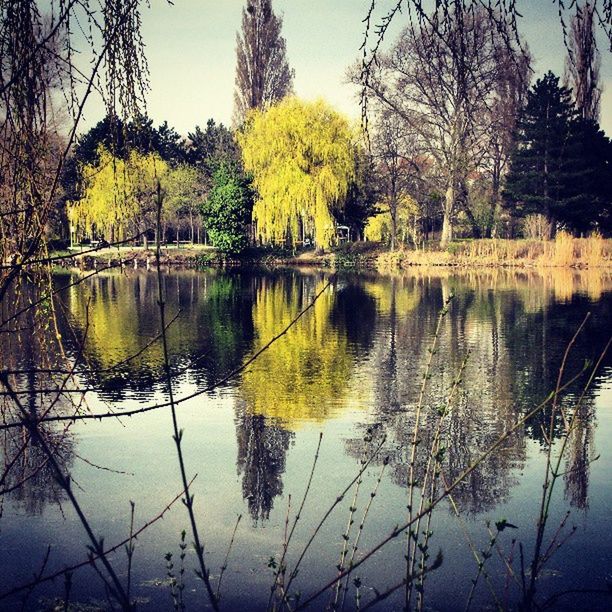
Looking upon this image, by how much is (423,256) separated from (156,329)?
83.6 ft

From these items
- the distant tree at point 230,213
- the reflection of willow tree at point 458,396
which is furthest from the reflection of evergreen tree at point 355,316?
the distant tree at point 230,213

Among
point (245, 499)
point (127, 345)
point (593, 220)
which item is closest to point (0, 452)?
point (245, 499)

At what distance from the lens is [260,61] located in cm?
5103

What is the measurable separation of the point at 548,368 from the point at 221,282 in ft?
63.6

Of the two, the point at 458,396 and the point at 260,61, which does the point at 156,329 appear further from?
the point at 260,61

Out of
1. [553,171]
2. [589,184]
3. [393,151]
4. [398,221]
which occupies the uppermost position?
[393,151]

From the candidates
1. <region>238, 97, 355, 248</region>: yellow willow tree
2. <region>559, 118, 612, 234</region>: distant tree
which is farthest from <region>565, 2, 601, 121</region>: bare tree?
<region>559, 118, 612, 234</region>: distant tree

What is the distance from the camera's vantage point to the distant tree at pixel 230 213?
136 ft

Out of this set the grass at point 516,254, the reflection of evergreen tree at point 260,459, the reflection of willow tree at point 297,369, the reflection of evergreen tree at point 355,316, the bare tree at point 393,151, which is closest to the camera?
the reflection of evergreen tree at point 260,459

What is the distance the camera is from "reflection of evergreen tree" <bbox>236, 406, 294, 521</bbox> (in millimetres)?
5965

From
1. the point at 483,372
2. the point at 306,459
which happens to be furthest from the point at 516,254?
the point at 306,459

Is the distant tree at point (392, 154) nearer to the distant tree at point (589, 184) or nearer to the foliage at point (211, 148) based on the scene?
the distant tree at point (589, 184)

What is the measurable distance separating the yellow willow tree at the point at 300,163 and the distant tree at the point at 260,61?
37.9 feet

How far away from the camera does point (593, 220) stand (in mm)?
43969
